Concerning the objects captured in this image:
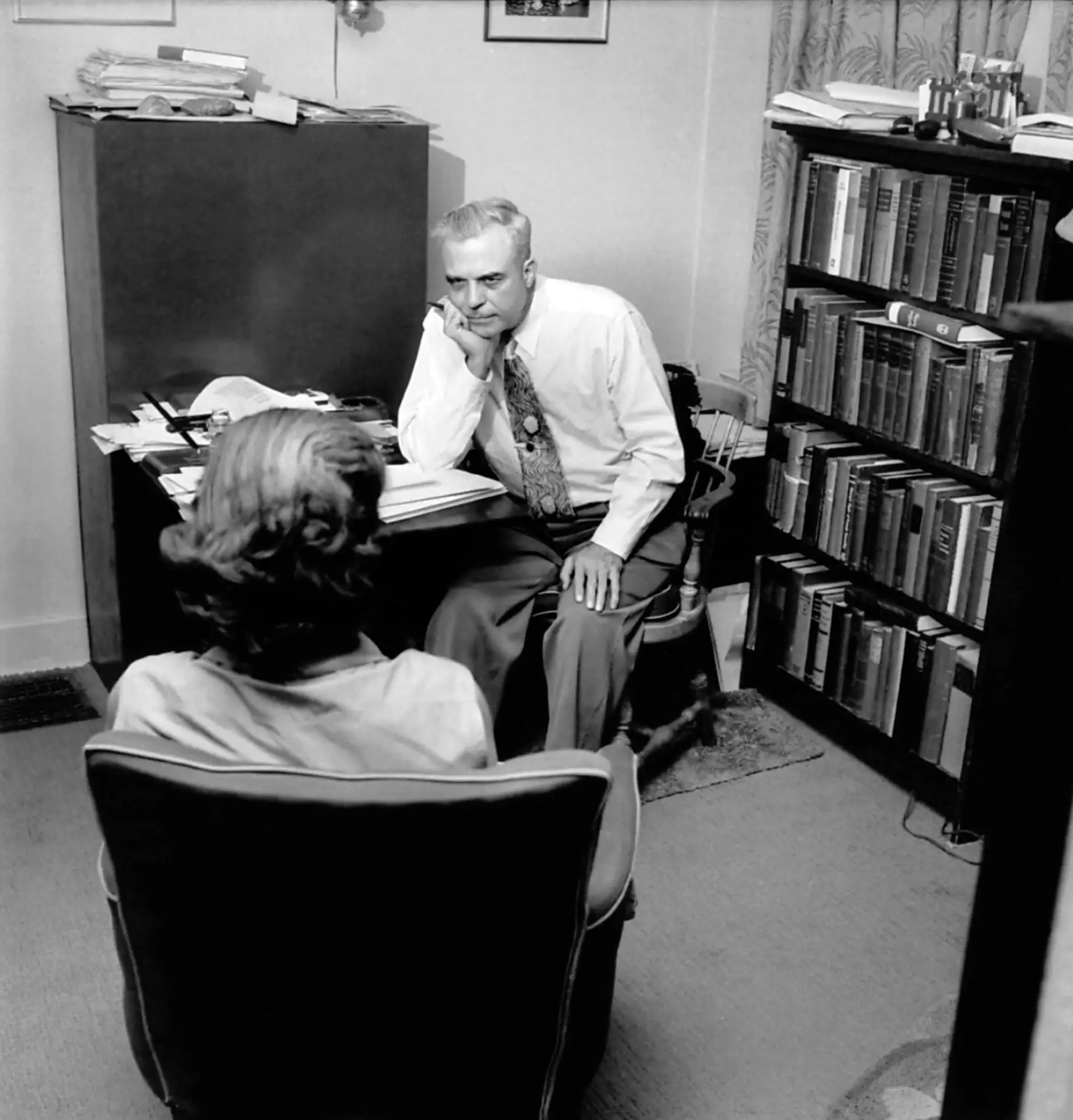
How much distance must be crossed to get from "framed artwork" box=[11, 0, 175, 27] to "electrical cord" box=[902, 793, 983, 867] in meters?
2.22

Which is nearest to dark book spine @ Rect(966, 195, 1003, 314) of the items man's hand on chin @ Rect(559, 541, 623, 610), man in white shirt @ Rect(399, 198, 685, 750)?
man in white shirt @ Rect(399, 198, 685, 750)

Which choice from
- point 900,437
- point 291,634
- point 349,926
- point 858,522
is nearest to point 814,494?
point 858,522

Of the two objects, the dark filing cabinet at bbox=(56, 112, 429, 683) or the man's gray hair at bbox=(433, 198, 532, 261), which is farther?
the dark filing cabinet at bbox=(56, 112, 429, 683)

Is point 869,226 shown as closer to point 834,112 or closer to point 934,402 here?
point 834,112

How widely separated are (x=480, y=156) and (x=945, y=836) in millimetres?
1865

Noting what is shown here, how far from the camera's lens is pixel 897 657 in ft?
9.31

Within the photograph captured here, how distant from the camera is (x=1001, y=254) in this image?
252 centimetres

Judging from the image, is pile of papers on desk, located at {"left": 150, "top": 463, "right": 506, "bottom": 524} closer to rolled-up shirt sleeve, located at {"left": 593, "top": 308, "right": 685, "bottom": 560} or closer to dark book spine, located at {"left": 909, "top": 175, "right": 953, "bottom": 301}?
rolled-up shirt sleeve, located at {"left": 593, "top": 308, "right": 685, "bottom": 560}

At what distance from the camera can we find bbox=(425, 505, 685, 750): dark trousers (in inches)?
102

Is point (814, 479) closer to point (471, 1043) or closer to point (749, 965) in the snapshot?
point (749, 965)

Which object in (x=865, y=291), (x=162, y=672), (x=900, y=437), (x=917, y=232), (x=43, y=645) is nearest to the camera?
(x=162, y=672)

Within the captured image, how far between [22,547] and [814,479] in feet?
5.83

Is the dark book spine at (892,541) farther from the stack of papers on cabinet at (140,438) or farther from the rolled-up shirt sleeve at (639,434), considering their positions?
the stack of papers on cabinet at (140,438)

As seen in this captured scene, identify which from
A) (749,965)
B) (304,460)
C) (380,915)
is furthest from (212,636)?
(749,965)
